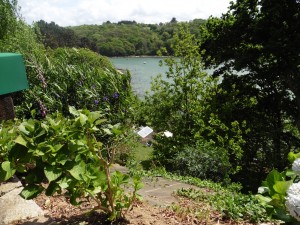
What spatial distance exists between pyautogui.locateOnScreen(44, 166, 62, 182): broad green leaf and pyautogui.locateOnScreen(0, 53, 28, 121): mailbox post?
2.89 m

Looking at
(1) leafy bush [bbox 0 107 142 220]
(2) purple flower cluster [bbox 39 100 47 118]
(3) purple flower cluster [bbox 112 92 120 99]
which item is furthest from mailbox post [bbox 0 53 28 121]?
(1) leafy bush [bbox 0 107 142 220]

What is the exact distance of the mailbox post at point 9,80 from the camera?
4691mm

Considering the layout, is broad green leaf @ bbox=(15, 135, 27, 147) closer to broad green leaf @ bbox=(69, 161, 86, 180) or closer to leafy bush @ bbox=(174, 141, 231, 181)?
broad green leaf @ bbox=(69, 161, 86, 180)

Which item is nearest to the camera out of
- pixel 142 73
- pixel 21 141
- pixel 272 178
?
pixel 272 178

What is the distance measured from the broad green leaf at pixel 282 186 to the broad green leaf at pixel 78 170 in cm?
109

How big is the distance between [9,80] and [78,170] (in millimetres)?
3139

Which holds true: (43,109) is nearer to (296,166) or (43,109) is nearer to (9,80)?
(9,80)

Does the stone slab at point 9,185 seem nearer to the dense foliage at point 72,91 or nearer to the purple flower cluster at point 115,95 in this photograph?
the dense foliage at point 72,91

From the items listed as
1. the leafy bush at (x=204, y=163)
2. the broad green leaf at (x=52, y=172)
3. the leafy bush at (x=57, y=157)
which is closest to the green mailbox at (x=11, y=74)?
the leafy bush at (x=57, y=157)

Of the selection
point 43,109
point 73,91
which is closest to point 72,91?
point 73,91

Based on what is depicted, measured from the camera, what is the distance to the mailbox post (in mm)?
4691

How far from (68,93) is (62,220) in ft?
15.9

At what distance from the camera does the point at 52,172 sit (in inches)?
82.0

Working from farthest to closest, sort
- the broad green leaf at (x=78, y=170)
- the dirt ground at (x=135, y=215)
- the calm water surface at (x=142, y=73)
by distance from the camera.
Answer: the calm water surface at (x=142, y=73) < the dirt ground at (x=135, y=215) < the broad green leaf at (x=78, y=170)
